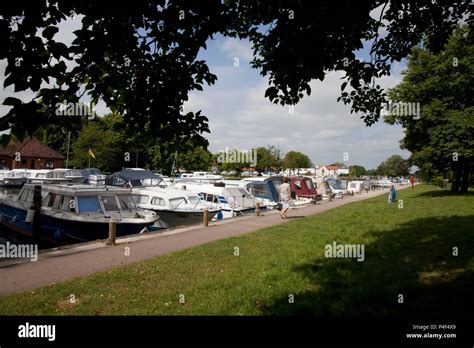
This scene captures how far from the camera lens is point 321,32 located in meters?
5.20

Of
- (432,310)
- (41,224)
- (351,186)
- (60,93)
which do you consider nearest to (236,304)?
(432,310)

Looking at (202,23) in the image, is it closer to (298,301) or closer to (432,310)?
(298,301)

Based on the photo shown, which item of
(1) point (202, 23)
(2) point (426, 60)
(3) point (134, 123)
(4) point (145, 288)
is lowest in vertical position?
(4) point (145, 288)

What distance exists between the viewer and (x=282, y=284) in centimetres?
668

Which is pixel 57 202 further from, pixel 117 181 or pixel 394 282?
pixel 117 181

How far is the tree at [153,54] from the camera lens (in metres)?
3.06

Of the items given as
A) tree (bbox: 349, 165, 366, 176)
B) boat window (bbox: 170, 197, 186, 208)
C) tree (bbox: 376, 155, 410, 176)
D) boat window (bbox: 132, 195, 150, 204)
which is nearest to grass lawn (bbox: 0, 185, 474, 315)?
boat window (bbox: 170, 197, 186, 208)

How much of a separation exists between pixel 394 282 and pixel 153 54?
18.7 ft

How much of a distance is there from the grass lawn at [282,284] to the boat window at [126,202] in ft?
22.8

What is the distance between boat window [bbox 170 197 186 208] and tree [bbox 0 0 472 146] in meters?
14.4

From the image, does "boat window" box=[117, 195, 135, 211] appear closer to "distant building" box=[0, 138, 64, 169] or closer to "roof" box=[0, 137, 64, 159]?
"distant building" box=[0, 138, 64, 169]

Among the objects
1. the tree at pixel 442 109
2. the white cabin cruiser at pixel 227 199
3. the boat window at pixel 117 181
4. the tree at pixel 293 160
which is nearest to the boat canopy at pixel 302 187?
the white cabin cruiser at pixel 227 199

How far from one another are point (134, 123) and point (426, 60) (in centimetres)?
3518

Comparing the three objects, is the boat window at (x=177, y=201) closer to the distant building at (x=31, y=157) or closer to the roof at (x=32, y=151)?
the distant building at (x=31, y=157)
